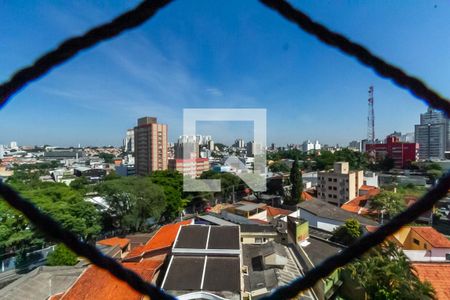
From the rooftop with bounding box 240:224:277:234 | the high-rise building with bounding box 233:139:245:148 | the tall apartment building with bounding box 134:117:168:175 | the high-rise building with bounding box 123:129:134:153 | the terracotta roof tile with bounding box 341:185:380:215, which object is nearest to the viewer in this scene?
the rooftop with bounding box 240:224:277:234

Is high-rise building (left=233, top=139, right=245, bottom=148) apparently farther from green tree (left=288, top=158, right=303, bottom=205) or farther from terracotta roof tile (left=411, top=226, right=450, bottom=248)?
terracotta roof tile (left=411, top=226, right=450, bottom=248)

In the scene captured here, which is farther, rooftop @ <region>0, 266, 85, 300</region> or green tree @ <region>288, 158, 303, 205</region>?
green tree @ <region>288, 158, 303, 205</region>

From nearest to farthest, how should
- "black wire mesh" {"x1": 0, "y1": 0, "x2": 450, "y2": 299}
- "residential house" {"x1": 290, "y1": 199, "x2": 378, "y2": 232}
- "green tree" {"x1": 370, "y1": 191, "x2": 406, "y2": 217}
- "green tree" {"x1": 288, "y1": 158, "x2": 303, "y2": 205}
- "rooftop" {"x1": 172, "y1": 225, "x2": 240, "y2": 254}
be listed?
"black wire mesh" {"x1": 0, "y1": 0, "x2": 450, "y2": 299} → "rooftop" {"x1": 172, "y1": 225, "x2": 240, "y2": 254} → "residential house" {"x1": 290, "y1": 199, "x2": 378, "y2": 232} → "green tree" {"x1": 370, "y1": 191, "x2": 406, "y2": 217} → "green tree" {"x1": 288, "y1": 158, "x2": 303, "y2": 205}

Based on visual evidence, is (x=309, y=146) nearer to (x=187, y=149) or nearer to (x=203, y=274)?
(x=187, y=149)

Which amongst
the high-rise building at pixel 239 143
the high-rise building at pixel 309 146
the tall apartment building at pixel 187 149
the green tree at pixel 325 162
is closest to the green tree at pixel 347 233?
the tall apartment building at pixel 187 149

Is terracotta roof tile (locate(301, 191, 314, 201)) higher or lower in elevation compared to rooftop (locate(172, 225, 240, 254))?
lower

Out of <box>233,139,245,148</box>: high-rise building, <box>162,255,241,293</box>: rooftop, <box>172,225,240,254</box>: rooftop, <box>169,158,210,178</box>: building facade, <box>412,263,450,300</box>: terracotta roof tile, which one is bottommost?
<box>412,263,450,300</box>: terracotta roof tile

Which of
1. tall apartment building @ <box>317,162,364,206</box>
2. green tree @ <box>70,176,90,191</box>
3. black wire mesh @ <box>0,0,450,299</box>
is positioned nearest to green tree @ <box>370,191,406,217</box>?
tall apartment building @ <box>317,162,364,206</box>

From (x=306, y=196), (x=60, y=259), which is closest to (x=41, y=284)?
(x=60, y=259)
